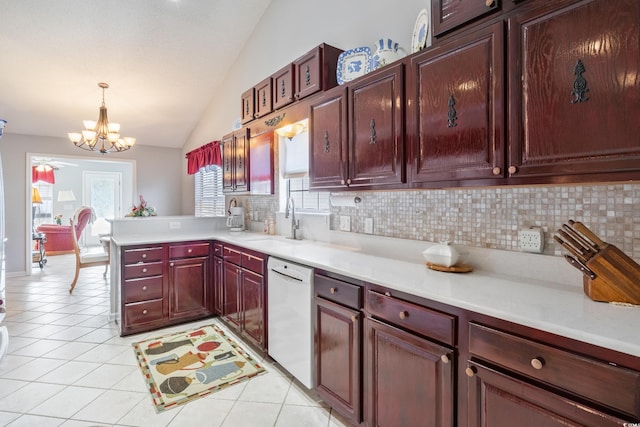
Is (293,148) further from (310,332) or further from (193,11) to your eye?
(193,11)

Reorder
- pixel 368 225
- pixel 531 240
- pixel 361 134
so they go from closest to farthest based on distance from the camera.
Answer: pixel 531 240
pixel 361 134
pixel 368 225

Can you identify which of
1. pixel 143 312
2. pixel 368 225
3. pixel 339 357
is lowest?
pixel 143 312

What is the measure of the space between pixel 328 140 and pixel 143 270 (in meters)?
2.27

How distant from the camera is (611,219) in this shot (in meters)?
1.32

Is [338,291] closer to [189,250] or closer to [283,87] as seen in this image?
[283,87]

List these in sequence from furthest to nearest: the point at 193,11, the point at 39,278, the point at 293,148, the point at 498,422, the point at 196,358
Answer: the point at 39,278
the point at 193,11
the point at 293,148
the point at 196,358
the point at 498,422

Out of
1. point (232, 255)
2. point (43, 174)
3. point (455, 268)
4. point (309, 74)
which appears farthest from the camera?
point (43, 174)

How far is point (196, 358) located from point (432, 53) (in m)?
2.78

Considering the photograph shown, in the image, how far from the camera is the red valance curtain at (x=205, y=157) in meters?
4.79

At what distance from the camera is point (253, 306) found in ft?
8.70

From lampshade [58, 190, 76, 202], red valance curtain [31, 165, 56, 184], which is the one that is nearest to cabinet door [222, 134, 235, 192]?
red valance curtain [31, 165, 56, 184]

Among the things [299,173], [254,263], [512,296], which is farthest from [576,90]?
[254,263]

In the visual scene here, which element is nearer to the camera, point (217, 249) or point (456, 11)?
point (456, 11)

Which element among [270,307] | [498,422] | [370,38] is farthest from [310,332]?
[370,38]
